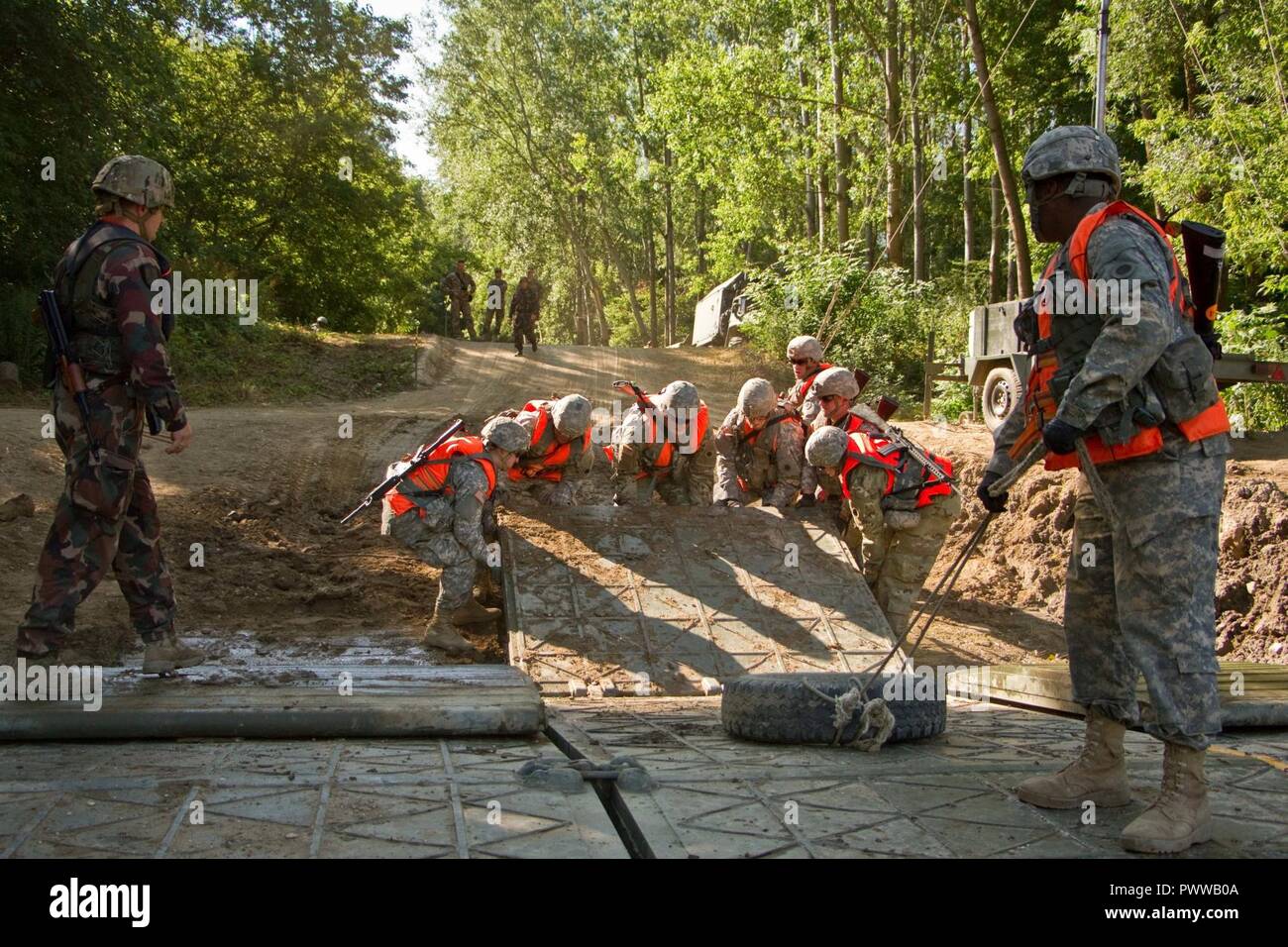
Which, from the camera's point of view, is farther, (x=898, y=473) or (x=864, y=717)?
(x=898, y=473)

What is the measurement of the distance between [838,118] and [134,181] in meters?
22.2

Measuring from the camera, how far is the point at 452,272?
94.3 ft

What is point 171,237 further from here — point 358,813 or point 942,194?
point 942,194

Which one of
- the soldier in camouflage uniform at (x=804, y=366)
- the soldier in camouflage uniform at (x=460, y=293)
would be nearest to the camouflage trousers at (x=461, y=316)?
the soldier in camouflage uniform at (x=460, y=293)

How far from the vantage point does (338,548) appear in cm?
1065

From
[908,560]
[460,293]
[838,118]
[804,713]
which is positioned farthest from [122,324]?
[460,293]

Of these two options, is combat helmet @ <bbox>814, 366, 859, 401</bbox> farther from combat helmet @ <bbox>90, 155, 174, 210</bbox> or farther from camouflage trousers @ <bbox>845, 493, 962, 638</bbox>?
combat helmet @ <bbox>90, 155, 174, 210</bbox>

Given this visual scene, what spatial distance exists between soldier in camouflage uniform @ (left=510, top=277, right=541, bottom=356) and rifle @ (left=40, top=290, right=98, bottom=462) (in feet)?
61.2

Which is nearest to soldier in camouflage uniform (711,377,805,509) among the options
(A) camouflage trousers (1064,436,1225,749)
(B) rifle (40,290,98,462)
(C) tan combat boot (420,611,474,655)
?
(C) tan combat boot (420,611,474,655)

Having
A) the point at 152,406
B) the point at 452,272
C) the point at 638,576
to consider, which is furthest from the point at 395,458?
the point at 452,272

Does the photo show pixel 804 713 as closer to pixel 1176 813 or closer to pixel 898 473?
pixel 1176 813

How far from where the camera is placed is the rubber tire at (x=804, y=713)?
504 centimetres

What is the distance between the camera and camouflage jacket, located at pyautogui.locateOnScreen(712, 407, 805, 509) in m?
10.3
